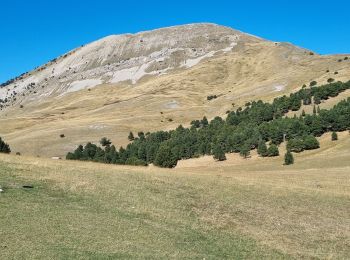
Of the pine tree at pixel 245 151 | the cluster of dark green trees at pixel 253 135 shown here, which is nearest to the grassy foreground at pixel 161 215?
the cluster of dark green trees at pixel 253 135

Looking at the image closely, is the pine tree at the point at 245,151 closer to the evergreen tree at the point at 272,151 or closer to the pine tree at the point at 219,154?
the pine tree at the point at 219,154

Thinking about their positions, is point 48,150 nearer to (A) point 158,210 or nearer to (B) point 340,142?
(B) point 340,142

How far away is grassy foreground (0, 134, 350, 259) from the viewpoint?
86.7 feet

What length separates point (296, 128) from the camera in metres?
130

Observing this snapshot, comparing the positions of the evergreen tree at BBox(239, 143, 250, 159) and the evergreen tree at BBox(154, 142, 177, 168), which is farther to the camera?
the evergreen tree at BBox(239, 143, 250, 159)

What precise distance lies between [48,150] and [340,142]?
10208 cm

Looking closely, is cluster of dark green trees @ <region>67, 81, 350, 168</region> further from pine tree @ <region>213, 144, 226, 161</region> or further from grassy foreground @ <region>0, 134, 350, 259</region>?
grassy foreground @ <region>0, 134, 350, 259</region>

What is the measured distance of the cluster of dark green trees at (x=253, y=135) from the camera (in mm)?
125738

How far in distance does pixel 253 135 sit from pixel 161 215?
334 feet

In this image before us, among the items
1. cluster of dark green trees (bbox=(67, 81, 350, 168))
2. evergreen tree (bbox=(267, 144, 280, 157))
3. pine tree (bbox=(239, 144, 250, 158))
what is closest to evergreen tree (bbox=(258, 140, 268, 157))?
cluster of dark green trees (bbox=(67, 81, 350, 168))

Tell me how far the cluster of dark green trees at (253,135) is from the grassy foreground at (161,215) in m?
53.3

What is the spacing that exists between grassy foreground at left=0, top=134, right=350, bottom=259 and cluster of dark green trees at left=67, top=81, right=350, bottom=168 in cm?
5325

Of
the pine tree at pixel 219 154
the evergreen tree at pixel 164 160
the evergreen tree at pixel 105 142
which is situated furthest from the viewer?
the evergreen tree at pixel 105 142

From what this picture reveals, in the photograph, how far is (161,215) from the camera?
1374 inches
